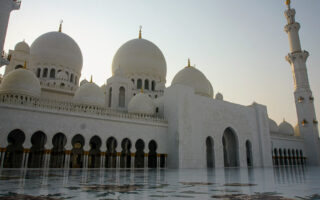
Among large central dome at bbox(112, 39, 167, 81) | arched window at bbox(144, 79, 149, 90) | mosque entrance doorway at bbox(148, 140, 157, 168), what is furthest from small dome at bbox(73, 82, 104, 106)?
arched window at bbox(144, 79, 149, 90)

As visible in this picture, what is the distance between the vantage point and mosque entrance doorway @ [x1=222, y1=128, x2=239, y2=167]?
1945 cm

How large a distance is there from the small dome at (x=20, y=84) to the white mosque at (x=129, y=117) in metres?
0.06

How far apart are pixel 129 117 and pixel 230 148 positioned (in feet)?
31.9

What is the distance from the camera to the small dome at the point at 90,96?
15.7 meters

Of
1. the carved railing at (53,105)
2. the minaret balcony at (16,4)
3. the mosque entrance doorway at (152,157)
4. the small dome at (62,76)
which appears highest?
the small dome at (62,76)

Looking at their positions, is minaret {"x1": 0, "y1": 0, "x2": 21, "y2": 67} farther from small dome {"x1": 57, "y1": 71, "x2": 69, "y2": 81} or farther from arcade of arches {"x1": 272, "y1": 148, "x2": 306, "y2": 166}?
arcade of arches {"x1": 272, "y1": 148, "x2": 306, "y2": 166}

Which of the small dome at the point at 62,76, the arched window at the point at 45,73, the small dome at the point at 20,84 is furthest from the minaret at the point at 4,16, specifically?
the arched window at the point at 45,73

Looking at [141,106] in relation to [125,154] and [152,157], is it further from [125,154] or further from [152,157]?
[152,157]

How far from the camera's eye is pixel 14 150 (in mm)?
13750

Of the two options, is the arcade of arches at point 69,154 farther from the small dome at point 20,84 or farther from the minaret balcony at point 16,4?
the minaret balcony at point 16,4

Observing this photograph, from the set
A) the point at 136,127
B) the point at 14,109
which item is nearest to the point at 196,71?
the point at 136,127

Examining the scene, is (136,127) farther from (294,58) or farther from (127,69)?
(294,58)

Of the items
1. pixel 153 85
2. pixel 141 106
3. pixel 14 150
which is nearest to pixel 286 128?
pixel 153 85

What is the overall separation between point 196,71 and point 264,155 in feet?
31.3
